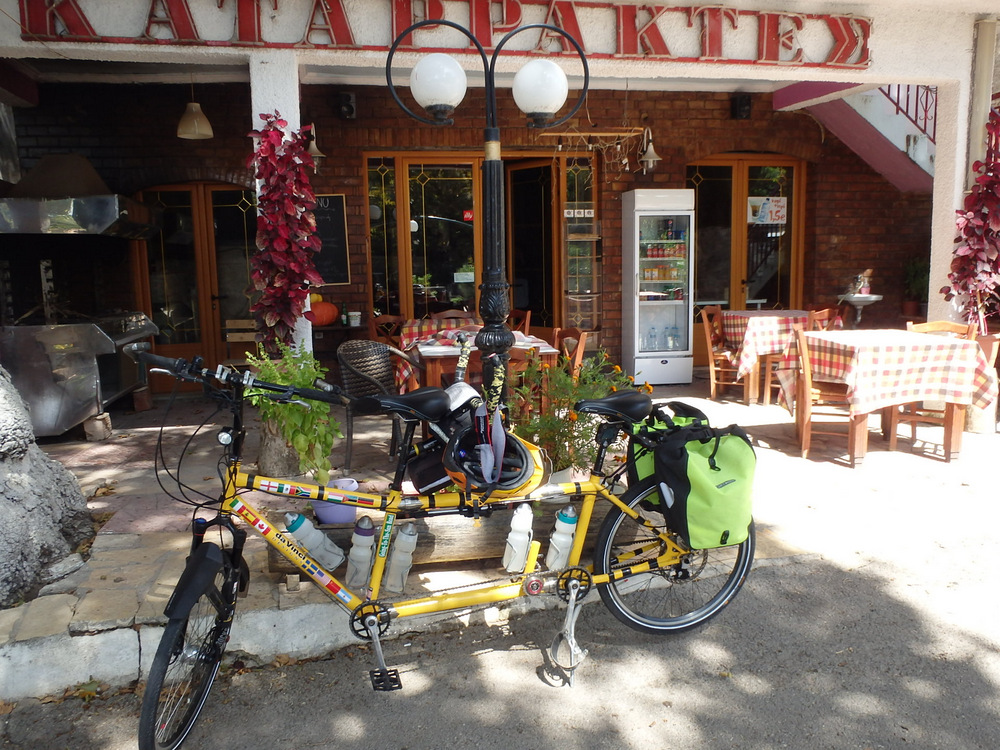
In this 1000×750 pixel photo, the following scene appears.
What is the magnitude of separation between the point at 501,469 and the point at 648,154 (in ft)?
20.9

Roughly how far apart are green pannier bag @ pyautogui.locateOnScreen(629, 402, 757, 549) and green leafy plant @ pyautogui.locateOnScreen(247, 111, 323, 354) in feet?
9.43

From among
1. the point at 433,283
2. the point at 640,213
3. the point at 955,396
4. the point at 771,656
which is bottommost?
the point at 771,656

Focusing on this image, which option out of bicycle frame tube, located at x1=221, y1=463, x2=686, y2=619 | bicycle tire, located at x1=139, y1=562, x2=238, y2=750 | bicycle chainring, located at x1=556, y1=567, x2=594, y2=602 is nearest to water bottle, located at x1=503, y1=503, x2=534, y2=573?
bicycle frame tube, located at x1=221, y1=463, x2=686, y2=619

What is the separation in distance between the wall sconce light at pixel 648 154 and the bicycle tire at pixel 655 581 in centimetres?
585

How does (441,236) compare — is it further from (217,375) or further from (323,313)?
(217,375)

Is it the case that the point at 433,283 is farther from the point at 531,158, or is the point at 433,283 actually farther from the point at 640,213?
the point at 640,213

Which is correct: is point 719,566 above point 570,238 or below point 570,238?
below

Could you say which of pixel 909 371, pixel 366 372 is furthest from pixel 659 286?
pixel 366 372

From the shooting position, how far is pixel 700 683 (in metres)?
2.90

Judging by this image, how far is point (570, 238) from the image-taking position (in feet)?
29.1

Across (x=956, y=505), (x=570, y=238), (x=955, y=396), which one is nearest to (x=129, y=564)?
(x=956, y=505)

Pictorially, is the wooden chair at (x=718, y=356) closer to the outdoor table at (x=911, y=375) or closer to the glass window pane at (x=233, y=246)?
the outdoor table at (x=911, y=375)

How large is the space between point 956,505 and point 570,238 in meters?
5.15

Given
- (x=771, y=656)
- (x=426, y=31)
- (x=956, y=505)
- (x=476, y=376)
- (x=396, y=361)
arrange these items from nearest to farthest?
1. (x=771, y=656)
2. (x=956, y=505)
3. (x=426, y=31)
4. (x=476, y=376)
5. (x=396, y=361)
